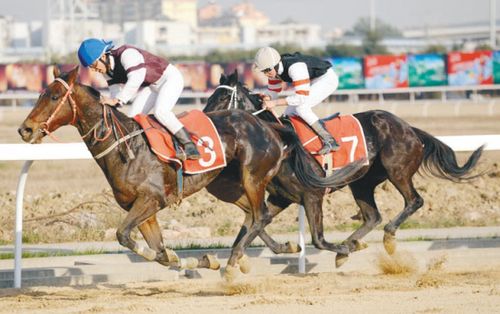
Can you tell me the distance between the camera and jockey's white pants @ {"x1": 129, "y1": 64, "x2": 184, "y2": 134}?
352 inches

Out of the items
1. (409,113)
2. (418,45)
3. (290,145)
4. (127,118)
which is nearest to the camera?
(127,118)

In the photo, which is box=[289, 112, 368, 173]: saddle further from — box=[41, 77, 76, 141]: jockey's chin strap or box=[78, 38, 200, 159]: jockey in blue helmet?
box=[41, 77, 76, 141]: jockey's chin strap

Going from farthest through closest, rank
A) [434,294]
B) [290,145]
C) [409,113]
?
[409,113] → [290,145] → [434,294]

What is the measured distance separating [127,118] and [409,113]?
2860cm

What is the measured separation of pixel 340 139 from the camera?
10.0 m

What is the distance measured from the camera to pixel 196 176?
29.7 feet

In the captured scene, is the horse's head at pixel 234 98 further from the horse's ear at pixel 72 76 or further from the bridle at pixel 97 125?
the horse's ear at pixel 72 76

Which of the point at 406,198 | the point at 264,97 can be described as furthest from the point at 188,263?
the point at 406,198

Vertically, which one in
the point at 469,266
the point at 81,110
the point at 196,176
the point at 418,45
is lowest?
the point at 418,45

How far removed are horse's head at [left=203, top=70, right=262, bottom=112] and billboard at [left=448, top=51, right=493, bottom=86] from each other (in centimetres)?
3838

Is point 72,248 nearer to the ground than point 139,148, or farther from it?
nearer to the ground

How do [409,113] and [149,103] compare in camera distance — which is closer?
[149,103]

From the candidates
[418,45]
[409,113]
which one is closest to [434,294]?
[409,113]

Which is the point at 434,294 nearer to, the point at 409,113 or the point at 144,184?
the point at 144,184
